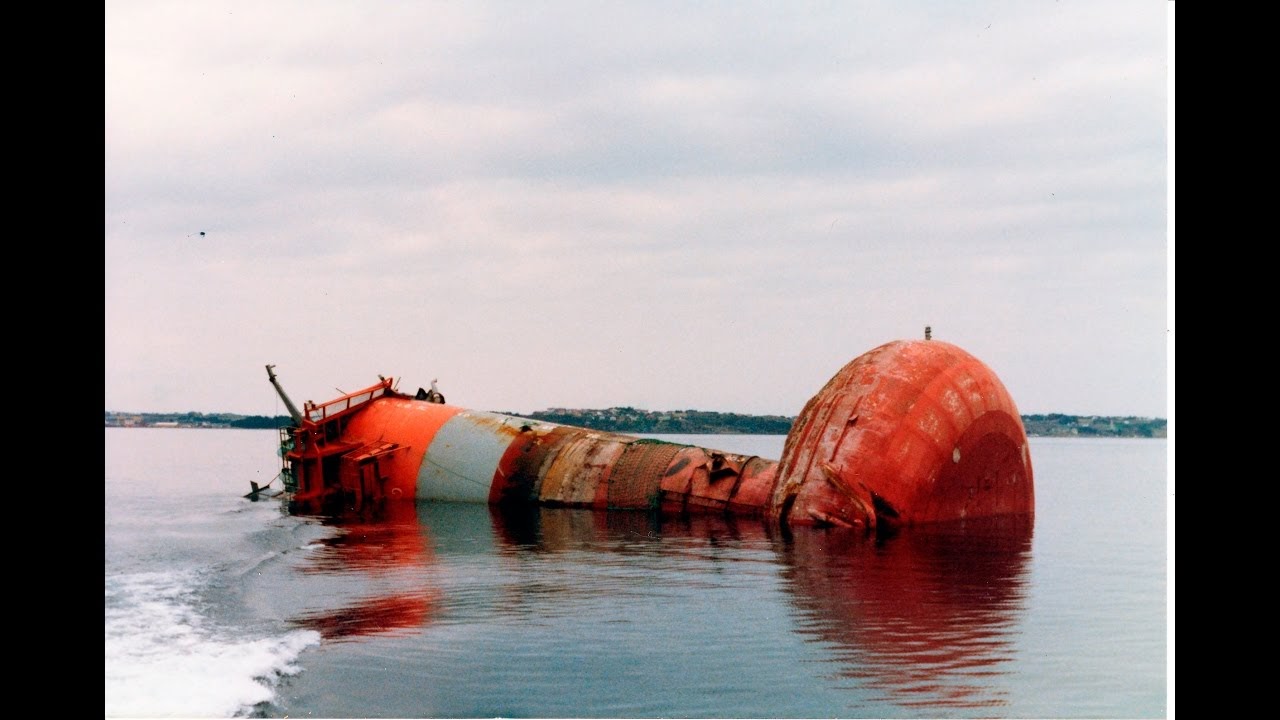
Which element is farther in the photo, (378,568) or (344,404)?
(344,404)

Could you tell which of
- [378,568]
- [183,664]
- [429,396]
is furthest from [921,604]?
[429,396]

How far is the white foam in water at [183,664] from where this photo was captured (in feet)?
39.8

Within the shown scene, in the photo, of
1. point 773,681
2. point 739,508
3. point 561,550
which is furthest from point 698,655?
point 739,508

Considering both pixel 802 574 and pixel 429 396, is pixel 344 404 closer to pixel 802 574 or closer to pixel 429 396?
pixel 429 396

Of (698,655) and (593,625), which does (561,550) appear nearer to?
(593,625)

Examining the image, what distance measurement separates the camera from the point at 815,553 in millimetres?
22328

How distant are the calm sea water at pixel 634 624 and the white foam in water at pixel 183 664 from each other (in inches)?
1.7

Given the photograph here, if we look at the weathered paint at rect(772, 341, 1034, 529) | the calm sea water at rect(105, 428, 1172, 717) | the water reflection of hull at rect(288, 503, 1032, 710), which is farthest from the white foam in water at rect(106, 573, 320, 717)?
the weathered paint at rect(772, 341, 1034, 529)

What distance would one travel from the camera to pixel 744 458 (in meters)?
31.0

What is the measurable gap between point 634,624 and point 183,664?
18.7ft

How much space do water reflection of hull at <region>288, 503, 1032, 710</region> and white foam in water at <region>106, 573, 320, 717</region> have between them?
3.92 feet

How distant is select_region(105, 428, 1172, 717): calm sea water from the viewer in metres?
12.1

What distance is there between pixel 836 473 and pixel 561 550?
20.0ft

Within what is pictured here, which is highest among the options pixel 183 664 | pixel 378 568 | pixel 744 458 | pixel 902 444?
pixel 902 444
